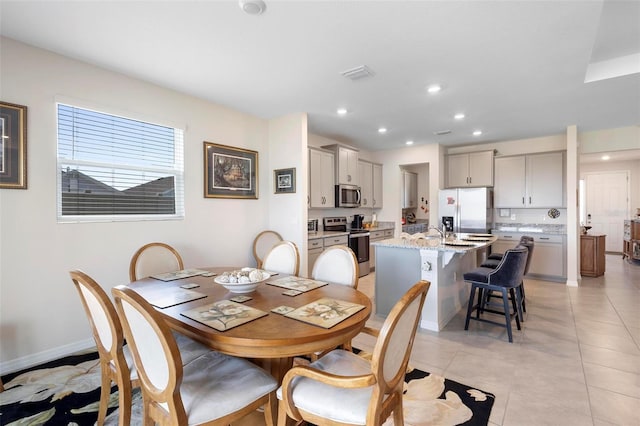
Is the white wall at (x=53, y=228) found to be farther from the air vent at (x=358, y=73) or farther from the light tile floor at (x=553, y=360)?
the light tile floor at (x=553, y=360)

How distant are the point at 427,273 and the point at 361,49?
221cm

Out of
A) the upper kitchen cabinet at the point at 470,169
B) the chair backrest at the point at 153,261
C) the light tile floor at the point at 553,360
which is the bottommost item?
the light tile floor at the point at 553,360

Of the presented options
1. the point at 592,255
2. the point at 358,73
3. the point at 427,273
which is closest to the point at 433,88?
the point at 358,73

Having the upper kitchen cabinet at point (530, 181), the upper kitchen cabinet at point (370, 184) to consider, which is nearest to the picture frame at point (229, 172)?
the upper kitchen cabinet at point (370, 184)

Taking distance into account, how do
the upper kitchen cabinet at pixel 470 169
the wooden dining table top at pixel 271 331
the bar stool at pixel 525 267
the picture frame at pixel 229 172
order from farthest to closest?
1. the upper kitchen cabinet at pixel 470 169
2. the picture frame at pixel 229 172
3. the bar stool at pixel 525 267
4. the wooden dining table top at pixel 271 331

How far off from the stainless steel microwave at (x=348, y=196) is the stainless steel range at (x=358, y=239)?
42 cm

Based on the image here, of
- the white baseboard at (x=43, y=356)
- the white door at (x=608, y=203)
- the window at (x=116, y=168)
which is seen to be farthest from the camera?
the white door at (x=608, y=203)

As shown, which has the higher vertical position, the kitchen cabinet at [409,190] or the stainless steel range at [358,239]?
the kitchen cabinet at [409,190]

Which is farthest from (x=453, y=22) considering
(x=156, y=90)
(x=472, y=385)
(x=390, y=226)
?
(x=390, y=226)

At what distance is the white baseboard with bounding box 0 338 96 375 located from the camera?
7.56 ft

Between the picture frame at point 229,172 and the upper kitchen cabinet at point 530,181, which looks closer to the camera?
the picture frame at point 229,172

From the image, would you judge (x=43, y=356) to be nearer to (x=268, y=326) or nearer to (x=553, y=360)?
(x=268, y=326)

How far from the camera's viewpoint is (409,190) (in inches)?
275

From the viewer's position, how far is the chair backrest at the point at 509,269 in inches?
110
